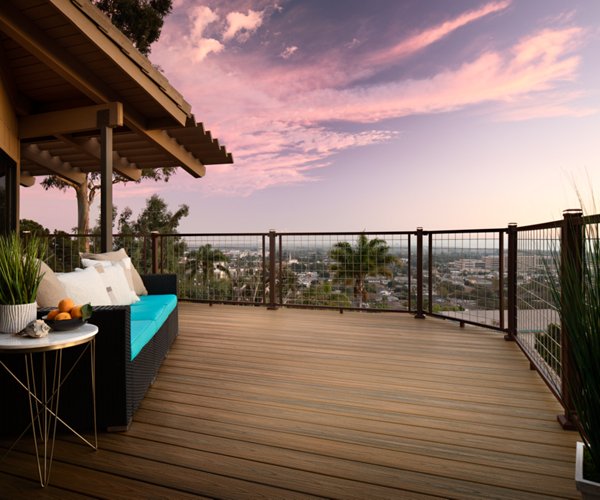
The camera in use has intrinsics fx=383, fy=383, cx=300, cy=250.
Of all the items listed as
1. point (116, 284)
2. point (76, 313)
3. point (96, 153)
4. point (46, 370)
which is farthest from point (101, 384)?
point (96, 153)

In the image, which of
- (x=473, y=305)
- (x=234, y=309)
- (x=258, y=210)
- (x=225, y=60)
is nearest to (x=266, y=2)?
(x=225, y=60)

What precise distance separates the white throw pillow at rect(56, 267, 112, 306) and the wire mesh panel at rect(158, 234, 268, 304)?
3.14 m

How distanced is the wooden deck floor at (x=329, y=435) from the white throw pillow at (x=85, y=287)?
67cm

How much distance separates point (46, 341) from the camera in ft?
4.83

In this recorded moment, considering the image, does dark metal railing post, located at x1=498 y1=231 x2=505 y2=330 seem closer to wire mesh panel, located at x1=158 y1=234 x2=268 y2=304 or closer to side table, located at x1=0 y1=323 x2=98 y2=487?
wire mesh panel, located at x1=158 y1=234 x2=268 y2=304

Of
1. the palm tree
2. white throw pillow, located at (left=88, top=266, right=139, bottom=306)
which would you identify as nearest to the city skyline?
the palm tree

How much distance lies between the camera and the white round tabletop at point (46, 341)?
141cm

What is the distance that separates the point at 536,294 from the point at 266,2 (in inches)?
396

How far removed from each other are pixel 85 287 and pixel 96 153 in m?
4.38

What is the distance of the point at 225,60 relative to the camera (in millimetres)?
10430

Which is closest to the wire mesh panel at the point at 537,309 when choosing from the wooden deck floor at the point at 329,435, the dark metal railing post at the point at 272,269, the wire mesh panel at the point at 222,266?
the wooden deck floor at the point at 329,435

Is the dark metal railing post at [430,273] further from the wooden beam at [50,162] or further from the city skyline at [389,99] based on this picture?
the wooden beam at [50,162]

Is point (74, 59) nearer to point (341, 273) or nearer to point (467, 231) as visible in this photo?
point (341, 273)

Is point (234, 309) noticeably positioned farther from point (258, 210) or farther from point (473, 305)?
point (258, 210)
